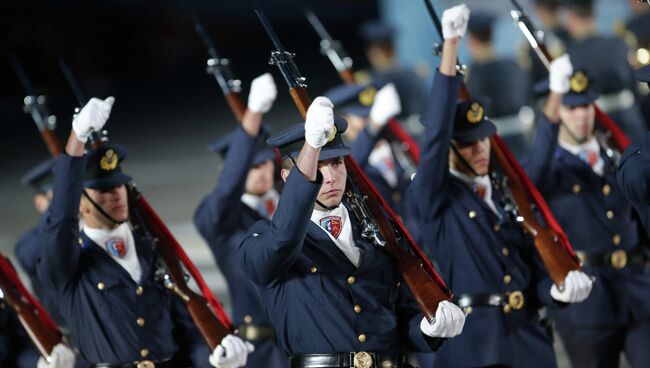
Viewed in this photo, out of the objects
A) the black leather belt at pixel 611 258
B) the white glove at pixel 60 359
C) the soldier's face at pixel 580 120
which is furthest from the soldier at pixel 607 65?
the white glove at pixel 60 359

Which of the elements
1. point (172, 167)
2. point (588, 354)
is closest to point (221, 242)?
point (588, 354)

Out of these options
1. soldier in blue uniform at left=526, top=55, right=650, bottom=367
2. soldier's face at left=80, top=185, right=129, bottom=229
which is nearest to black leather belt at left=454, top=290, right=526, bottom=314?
soldier in blue uniform at left=526, top=55, right=650, bottom=367

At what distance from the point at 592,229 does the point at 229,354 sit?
276 cm

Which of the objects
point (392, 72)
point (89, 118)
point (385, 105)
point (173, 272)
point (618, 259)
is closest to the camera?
point (89, 118)

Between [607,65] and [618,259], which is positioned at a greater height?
[607,65]

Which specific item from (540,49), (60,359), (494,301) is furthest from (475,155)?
(60,359)

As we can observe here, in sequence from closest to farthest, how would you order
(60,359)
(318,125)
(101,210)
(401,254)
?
(318,125), (401,254), (60,359), (101,210)

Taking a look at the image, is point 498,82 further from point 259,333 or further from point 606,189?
point 259,333

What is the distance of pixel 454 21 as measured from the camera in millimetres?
6418

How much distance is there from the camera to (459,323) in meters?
5.73

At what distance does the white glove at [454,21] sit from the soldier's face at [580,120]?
6.41 ft

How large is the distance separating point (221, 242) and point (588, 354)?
2469 millimetres

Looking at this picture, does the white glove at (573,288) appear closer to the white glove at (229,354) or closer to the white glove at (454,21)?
the white glove at (454,21)

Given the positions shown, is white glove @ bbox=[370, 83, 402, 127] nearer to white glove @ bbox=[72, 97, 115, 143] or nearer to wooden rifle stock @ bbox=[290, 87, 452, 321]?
wooden rifle stock @ bbox=[290, 87, 452, 321]
